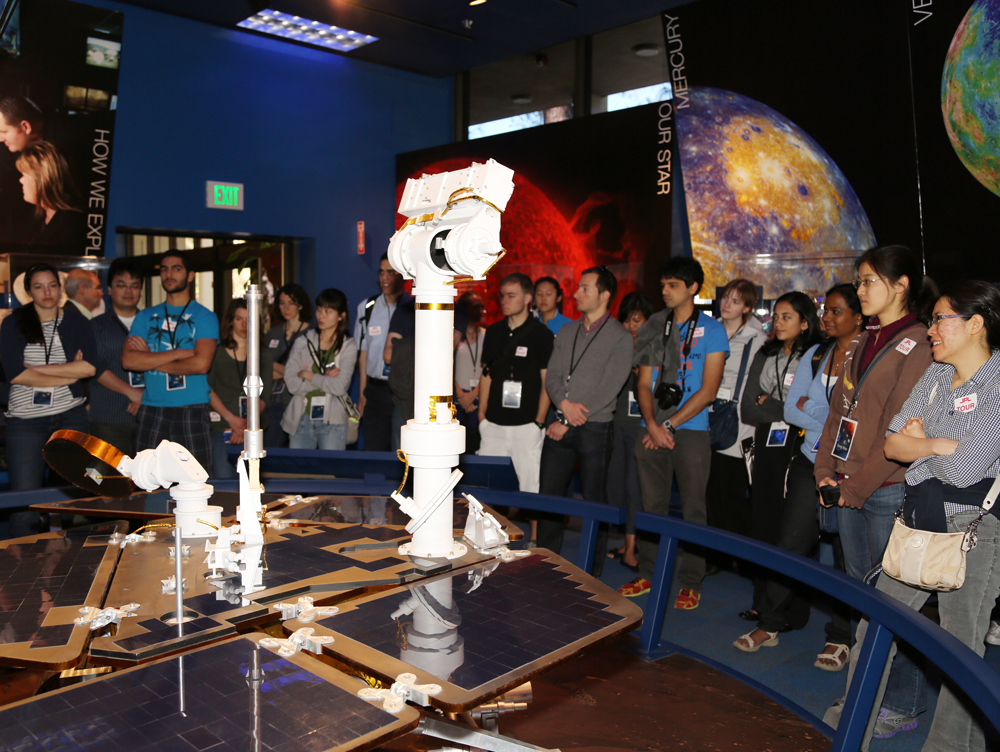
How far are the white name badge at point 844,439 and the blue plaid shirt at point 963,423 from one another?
318mm

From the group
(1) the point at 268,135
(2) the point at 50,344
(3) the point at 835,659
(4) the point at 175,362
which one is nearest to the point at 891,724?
(3) the point at 835,659

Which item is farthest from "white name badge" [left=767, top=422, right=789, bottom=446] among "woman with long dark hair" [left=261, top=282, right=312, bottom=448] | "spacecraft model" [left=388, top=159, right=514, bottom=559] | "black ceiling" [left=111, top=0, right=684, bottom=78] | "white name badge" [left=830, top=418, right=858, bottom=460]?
"black ceiling" [left=111, top=0, right=684, bottom=78]

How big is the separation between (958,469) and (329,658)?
6.35ft

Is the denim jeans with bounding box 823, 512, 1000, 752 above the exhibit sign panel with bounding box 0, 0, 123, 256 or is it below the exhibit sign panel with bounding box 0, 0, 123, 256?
below

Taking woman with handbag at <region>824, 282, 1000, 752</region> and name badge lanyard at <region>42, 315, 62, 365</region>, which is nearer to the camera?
woman with handbag at <region>824, 282, 1000, 752</region>

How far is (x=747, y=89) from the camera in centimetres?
611

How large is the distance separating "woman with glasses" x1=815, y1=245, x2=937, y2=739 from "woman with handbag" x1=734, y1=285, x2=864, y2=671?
46cm

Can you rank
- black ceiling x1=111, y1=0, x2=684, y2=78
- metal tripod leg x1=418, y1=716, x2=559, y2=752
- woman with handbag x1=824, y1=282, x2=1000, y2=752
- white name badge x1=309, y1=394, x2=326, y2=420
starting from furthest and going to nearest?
black ceiling x1=111, y1=0, x2=684, y2=78, white name badge x1=309, y1=394, x2=326, y2=420, woman with handbag x1=824, y1=282, x2=1000, y2=752, metal tripod leg x1=418, y1=716, x2=559, y2=752

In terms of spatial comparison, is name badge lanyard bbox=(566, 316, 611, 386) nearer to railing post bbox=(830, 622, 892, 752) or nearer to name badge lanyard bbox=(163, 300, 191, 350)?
name badge lanyard bbox=(163, 300, 191, 350)

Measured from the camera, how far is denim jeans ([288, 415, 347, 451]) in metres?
5.06

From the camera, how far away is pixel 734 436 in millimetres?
4262

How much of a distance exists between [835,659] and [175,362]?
359 centimetres

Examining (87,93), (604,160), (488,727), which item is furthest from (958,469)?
(87,93)

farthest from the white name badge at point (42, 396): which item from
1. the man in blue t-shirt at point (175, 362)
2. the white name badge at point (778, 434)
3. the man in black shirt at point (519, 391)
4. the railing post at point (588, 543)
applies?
the white name badge at point (778, 434)
